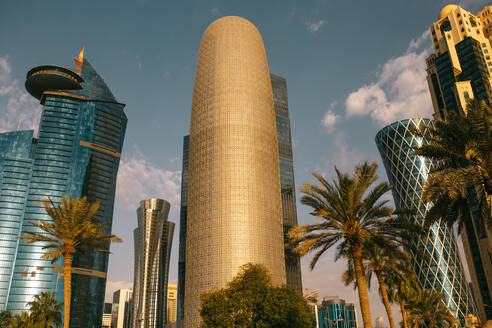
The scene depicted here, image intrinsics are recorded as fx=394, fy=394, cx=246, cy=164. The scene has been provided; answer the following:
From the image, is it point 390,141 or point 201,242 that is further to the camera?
point 390,141

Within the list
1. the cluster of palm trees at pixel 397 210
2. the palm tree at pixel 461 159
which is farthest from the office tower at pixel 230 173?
the palm tree at pixel 461 159

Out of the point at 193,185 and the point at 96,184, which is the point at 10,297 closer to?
the point at 96,184

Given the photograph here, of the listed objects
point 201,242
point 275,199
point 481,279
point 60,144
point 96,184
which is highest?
point 60,144

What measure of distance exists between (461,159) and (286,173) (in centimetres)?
14397

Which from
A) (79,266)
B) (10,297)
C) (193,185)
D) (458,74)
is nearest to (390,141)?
(458,74)

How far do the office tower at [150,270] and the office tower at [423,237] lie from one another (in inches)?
4450

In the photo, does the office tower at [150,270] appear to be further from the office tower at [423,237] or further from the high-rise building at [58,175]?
the office tower at [423,237]

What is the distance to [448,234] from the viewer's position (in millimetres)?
150625

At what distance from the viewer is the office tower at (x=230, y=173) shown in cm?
10362

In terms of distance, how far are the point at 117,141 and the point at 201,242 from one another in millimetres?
102532

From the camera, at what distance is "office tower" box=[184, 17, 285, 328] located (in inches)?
4080

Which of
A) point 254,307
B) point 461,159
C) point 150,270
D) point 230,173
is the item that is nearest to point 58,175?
point 150,270

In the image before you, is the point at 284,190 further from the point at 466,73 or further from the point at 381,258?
the point at 381,258

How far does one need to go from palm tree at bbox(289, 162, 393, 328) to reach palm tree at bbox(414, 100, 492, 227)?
4265mm
